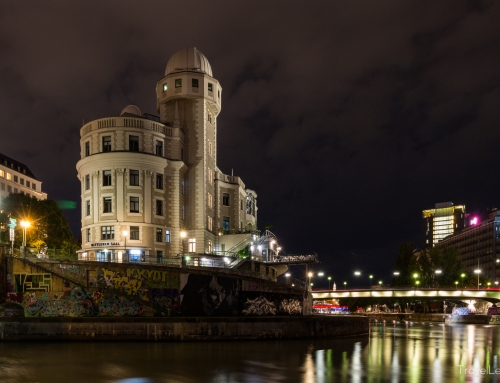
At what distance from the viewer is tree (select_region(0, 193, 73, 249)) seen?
74.8 m

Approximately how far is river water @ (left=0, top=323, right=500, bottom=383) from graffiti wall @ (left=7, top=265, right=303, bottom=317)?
311 inches

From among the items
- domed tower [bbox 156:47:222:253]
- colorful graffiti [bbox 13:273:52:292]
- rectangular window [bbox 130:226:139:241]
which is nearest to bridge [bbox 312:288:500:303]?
domed tower [bbox 156:47:222:253]

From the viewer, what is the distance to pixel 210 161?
75.1 metres

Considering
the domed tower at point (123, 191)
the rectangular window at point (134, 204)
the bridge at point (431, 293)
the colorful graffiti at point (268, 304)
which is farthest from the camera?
the bridge at point (431, 293)

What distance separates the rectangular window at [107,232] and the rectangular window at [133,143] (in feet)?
30.9

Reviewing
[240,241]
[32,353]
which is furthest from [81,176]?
[32,353]

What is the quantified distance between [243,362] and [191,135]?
44.2 m

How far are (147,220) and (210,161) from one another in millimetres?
14718

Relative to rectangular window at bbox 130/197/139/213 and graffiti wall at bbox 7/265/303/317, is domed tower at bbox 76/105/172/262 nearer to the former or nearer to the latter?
rectangular window at bbox 130/197/139/213

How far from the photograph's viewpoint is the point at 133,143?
2571 inches

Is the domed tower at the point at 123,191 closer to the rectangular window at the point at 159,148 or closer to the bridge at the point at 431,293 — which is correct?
the rectangular window at the point at 159,148

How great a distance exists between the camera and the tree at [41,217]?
7481cm

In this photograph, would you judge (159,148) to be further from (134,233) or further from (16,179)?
(16,179)

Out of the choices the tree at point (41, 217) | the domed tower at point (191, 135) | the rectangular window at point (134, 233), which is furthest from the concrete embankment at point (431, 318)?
the tree at point (41, 217)
